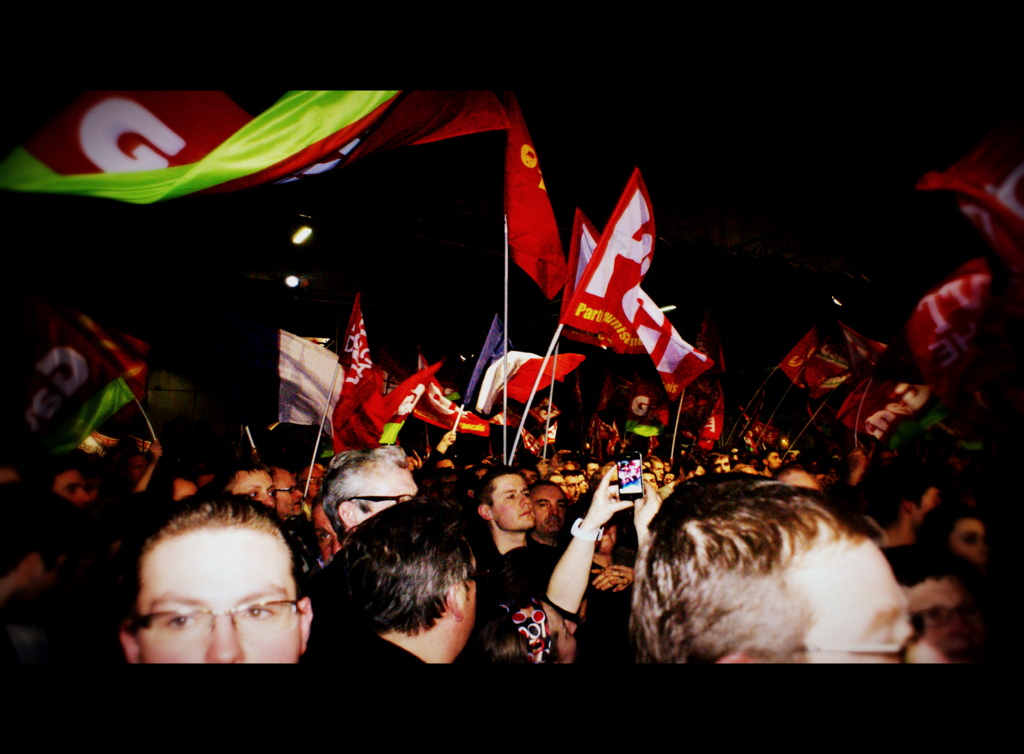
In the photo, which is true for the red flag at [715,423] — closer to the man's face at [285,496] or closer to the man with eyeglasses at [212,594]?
the man's face at [285,496]

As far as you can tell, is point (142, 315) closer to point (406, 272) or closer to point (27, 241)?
point (406, 272)

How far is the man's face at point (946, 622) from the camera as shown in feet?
4.49

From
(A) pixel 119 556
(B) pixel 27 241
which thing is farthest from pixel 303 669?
(B) pixel 27 241

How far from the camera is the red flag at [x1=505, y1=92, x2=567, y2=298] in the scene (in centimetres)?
435

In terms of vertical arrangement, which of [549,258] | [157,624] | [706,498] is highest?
[549,258]

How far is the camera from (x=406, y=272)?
1577 centimetres

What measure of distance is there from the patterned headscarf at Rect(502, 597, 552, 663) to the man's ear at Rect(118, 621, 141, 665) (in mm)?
1349

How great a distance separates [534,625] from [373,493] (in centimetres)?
116

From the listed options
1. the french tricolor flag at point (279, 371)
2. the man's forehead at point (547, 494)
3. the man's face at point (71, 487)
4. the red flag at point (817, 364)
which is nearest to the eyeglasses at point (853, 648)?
the man's face at point (71, 487)

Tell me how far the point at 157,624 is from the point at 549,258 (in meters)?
3.65

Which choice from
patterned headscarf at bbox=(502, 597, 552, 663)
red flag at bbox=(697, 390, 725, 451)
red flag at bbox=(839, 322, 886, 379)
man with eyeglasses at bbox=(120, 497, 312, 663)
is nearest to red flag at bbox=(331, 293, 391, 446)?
patterned headscarf at bbox=(502, 597, 552, 663)

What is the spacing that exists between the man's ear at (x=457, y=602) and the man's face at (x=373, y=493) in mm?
1014

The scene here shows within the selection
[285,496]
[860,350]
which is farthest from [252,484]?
[860,350]

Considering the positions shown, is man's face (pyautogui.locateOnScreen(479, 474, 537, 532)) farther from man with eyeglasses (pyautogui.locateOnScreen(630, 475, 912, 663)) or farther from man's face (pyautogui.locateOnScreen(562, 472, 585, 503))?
man's face (pyautogui.locateOnScreen(562, 472, 585, 503))
